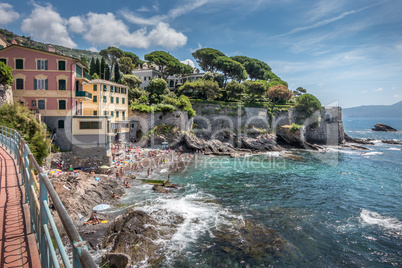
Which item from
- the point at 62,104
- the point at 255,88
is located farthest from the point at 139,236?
the point at 255,88

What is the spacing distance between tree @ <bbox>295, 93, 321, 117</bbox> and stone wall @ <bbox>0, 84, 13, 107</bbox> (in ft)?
202

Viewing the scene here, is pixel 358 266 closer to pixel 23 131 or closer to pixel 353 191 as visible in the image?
pixel 353 191

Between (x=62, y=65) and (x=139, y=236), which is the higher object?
(x=62, y=65)

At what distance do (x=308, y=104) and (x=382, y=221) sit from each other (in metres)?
48.0

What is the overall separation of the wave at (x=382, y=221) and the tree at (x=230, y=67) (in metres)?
55.2

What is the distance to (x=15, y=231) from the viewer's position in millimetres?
4090

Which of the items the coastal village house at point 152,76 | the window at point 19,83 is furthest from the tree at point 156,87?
the window at point 19,83

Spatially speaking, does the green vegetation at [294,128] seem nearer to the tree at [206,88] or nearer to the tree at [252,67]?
the tree at [206,88]

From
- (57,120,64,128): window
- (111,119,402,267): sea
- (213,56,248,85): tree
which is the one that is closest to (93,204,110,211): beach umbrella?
(111,119,402,267): sea

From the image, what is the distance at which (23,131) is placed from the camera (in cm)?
2028

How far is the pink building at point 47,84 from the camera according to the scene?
89.0 ft

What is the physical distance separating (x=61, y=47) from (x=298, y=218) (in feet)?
562

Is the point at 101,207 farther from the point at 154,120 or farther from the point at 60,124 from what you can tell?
the point at 154,120

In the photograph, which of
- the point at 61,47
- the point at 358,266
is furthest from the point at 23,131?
the point at 61,47
